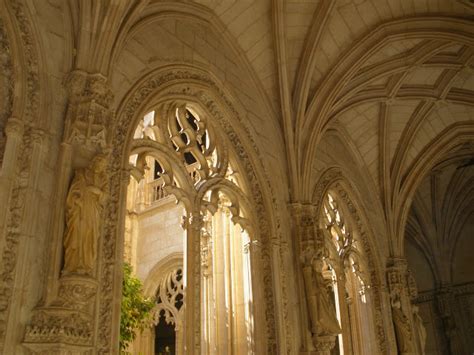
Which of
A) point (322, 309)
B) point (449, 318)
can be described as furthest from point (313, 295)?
point (449, 318)


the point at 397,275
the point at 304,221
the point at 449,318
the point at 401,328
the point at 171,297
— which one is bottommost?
the point at 401,328

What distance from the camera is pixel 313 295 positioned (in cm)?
853

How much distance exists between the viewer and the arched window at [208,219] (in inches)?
303

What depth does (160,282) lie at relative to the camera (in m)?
13.4

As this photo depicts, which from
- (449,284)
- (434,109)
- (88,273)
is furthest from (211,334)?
(449,284)

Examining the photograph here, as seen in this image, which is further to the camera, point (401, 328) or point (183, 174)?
point (401, 328)

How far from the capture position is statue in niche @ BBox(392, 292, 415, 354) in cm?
1143

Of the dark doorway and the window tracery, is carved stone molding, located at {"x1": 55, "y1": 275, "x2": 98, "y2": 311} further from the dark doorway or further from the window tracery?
the dark doorway

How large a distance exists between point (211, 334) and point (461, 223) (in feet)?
36.7

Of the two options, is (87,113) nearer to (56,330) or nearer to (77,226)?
(77,226)

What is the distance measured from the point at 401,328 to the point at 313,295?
400 cm

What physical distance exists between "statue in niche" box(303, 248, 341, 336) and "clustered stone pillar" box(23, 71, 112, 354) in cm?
402

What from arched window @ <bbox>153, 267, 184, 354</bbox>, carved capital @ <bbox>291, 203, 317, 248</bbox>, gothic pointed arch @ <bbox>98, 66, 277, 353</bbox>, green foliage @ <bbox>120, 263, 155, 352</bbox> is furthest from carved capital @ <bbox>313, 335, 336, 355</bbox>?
arched window @ <bbox>153, 267, 184, 354</bbox>

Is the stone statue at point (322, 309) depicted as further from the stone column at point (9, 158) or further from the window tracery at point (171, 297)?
the stone column at point (9, 158)
